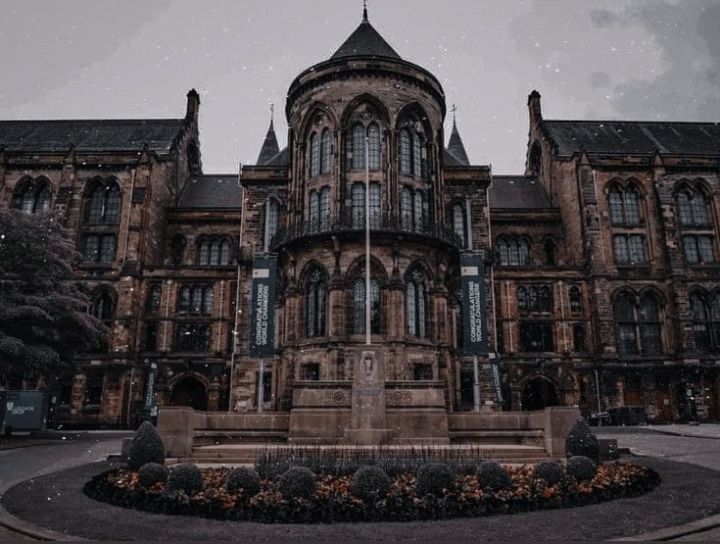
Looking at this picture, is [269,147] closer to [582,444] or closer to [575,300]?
[575,300]

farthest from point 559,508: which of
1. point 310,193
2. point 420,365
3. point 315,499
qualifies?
point 310,193

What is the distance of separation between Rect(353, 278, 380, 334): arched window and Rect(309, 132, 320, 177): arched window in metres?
7.12

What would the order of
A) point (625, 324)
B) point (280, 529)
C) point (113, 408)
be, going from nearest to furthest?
point (280, 529), point (113, 408), point (625, 324)

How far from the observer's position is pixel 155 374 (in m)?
38.5

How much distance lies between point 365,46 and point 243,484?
96.6ft

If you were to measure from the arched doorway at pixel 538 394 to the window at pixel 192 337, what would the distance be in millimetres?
22694

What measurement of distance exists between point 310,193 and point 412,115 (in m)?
7.15

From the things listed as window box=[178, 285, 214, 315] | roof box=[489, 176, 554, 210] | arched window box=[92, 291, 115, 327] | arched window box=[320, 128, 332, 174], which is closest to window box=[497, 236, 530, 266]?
roof box=[489, 176, 554, 210]

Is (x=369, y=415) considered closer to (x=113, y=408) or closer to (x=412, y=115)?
(x=412, y=115)

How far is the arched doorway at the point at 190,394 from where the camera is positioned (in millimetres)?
40281

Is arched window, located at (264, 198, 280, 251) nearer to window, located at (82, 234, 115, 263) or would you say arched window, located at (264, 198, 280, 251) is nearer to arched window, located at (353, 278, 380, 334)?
arched window, located at (353, 278, 380, 334)

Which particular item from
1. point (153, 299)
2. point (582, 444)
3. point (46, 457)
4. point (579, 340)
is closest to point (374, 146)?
point (153, 299)

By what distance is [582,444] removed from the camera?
13.1 metres

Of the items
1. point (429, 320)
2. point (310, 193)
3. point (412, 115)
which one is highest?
point (412, 115)
